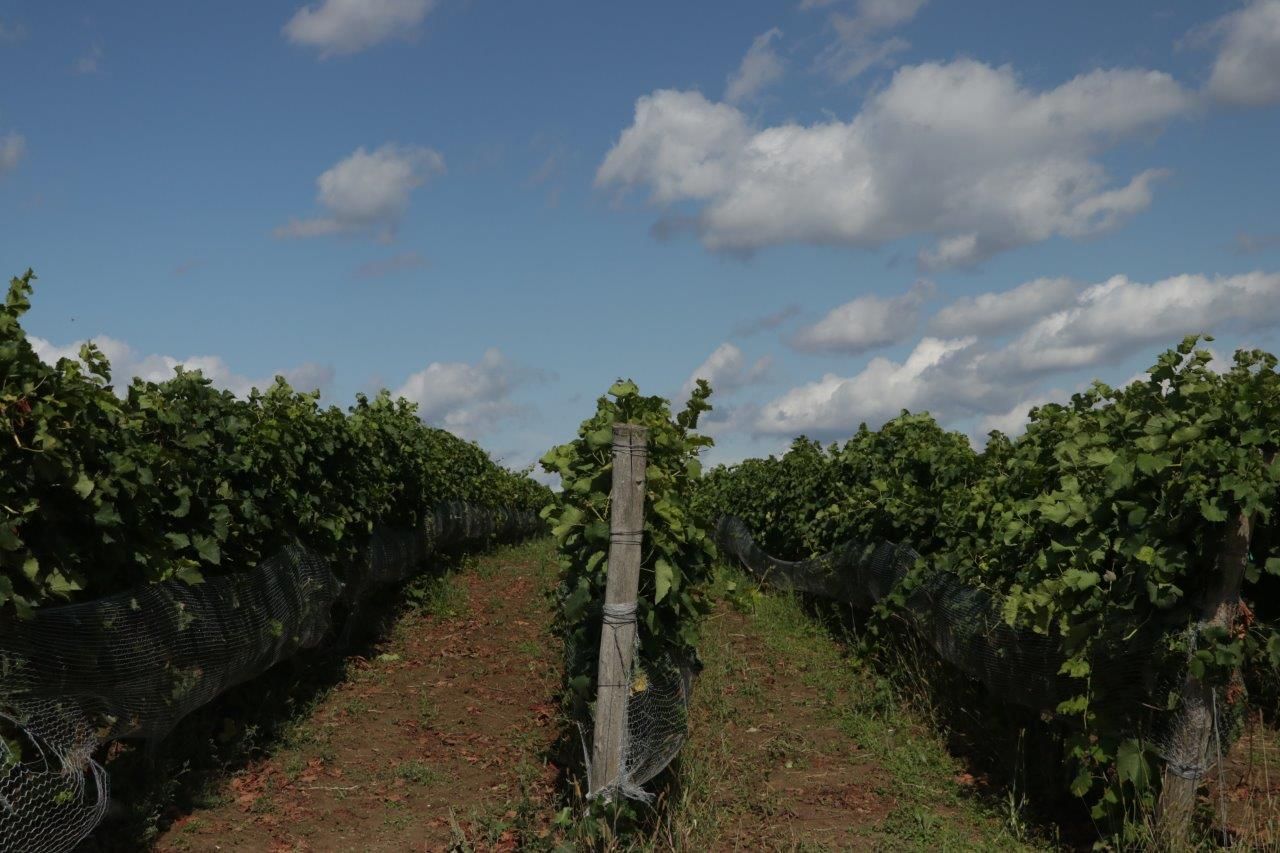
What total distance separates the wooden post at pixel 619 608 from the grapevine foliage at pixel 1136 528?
170 centimetres

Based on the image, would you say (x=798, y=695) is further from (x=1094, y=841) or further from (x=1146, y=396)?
(x=1146, y=396)

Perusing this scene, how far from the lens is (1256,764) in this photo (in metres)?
6.88

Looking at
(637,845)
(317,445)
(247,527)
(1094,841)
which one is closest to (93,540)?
(247,527)

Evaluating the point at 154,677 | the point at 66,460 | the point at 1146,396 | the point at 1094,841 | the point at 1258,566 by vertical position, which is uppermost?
the point at 1146,396

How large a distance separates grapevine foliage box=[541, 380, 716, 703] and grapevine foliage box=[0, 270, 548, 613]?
249 cm

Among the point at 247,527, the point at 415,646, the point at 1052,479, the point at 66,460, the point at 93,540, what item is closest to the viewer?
the point at 66,460

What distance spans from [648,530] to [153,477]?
3.04m

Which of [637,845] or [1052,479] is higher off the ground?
[1052,479]

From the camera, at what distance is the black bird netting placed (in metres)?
5.49

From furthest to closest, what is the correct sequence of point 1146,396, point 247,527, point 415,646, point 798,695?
1. point 415,646
2. point 798,695
3. point 247,527
4. point 1146,396

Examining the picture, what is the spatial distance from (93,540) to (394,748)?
3643 mm

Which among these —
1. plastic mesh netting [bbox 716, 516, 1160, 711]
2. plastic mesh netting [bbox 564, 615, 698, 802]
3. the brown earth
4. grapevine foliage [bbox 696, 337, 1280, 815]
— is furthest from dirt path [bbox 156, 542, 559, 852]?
plastic mesh netting [bbox 716, 516, 1160, 711]

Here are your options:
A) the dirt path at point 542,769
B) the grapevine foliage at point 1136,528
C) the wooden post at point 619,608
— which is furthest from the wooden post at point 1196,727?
the wooden post at point 619,608

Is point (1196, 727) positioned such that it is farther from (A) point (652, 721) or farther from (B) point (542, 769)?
(B) point (542, 769)
